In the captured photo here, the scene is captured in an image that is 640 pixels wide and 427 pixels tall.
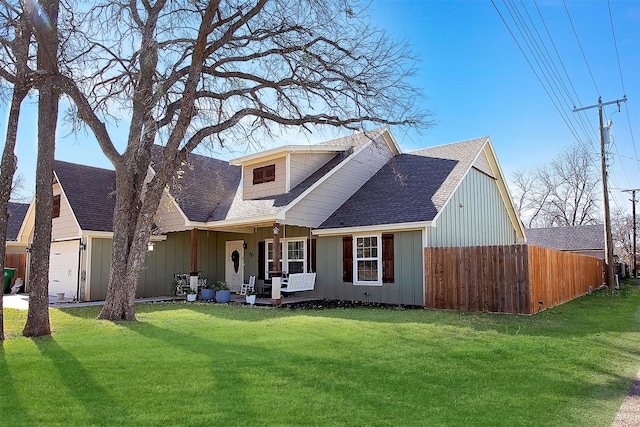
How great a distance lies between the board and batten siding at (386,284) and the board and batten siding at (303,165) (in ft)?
7.28

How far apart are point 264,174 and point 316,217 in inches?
108

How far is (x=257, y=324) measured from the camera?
941 cm

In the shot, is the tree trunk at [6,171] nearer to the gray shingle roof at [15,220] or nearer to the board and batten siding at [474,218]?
the board and batten siding at [474,218]

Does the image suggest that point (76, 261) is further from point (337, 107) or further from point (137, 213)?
point (337, 107)

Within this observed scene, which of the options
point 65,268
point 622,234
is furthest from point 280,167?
point 622,234

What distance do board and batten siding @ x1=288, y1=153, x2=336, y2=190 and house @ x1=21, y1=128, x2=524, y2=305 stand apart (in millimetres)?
35

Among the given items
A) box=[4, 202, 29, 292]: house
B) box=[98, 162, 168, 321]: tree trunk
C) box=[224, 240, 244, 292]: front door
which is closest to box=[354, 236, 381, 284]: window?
box=[224, 240, 244, 292]: front door

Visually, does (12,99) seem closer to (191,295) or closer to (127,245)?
(127,245)

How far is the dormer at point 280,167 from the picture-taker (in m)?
15.7

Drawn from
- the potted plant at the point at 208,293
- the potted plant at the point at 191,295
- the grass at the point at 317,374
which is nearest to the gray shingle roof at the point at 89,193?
the potted plant at the point at 191,295

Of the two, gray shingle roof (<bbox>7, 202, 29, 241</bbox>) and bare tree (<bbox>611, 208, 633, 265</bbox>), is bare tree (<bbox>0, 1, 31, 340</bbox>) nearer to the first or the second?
gray shingle roof (<bbox>7, 202, 29, 241</bbox>)

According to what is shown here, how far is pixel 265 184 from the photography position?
1633 cm

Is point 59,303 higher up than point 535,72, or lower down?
lower down

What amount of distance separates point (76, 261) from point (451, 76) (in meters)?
13.8
